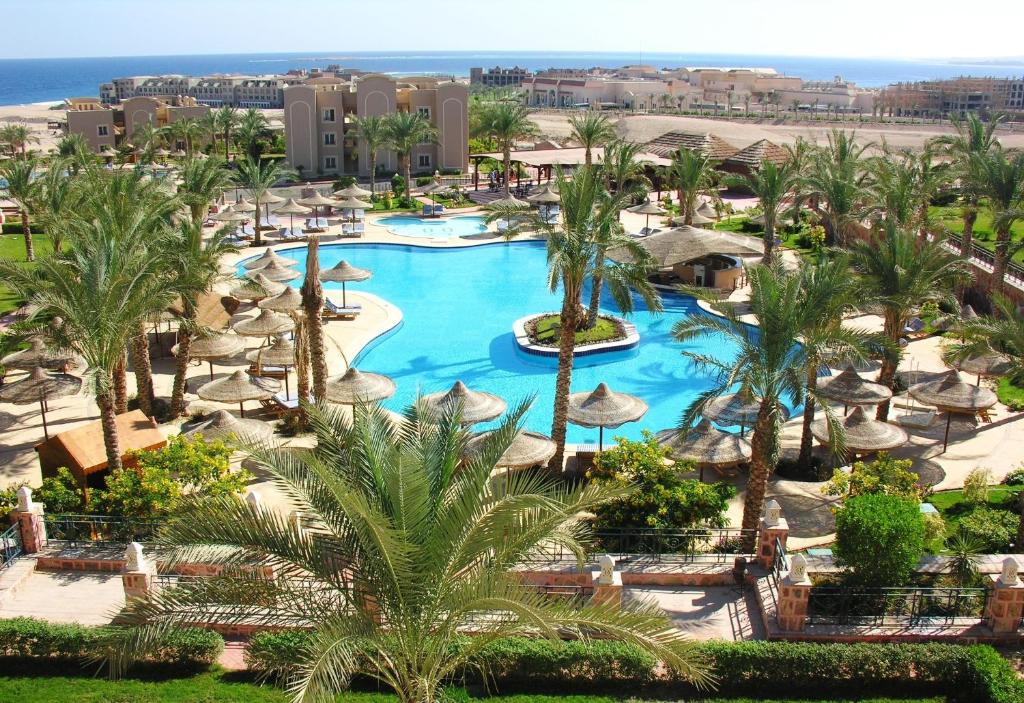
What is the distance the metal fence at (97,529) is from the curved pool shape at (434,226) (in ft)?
94.4

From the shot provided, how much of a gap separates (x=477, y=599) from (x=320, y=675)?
1743mm

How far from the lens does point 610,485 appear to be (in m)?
10.8

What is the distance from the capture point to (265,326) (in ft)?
83.4

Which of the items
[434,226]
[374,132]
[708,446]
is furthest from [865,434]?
[374,132]

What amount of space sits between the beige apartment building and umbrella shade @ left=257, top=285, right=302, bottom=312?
34056mm

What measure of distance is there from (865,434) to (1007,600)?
600cm

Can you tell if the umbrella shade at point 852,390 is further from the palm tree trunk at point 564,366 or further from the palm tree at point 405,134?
the palm tree at point 405,134

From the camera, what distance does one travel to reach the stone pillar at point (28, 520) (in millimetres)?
15266

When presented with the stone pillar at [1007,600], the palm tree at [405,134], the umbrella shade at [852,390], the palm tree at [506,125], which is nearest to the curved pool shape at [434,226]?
the palm tree at [405,134]

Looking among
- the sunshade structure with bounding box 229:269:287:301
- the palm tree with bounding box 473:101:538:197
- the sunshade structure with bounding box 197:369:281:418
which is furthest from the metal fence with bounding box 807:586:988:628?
the palm tree with bounding box 473:101:538:197

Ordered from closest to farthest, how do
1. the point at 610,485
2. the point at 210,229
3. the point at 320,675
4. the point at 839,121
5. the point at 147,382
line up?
1. the point at 320,675
2. the point at 610,485
3. the point at 147,382
4. the point at 210,229
5. the point at 839,121

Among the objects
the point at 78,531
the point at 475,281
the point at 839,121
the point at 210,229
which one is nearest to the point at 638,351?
the point at 475,281

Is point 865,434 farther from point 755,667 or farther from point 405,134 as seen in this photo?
point 405,134

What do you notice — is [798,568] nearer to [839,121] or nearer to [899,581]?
[899,581]
